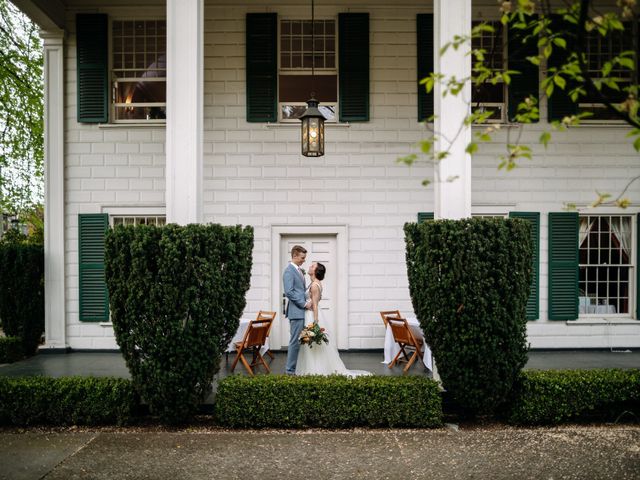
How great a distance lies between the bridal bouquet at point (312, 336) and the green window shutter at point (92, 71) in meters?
5.74

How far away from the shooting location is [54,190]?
9.82 metres

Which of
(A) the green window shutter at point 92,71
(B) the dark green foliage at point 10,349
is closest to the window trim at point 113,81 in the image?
(A) the green window shutter at point 92,71

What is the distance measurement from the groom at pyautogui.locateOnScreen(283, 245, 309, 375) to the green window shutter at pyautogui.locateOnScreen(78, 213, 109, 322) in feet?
13.8

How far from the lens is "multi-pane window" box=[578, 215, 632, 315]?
10164 mm

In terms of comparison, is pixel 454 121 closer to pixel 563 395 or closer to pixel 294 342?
pixel 563 395

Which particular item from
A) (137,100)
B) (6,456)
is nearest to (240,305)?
(6,456)

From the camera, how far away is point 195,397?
6.16 metres

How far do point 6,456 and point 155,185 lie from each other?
18.4 ft

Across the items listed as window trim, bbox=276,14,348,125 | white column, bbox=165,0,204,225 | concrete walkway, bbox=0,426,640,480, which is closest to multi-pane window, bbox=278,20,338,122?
window trim, bbox=276,14,348,125

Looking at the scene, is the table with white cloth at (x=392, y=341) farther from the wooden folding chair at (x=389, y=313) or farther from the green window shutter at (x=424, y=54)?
the green window shutter at (x=424, y=54)

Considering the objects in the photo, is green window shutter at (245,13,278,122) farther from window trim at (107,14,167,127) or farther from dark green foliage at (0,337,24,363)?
dark green foliage at (0,337,24,363)

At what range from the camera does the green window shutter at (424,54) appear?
381 inches

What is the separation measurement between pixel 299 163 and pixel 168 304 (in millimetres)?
4694

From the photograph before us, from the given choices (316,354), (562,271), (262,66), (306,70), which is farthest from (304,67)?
(562,271)
